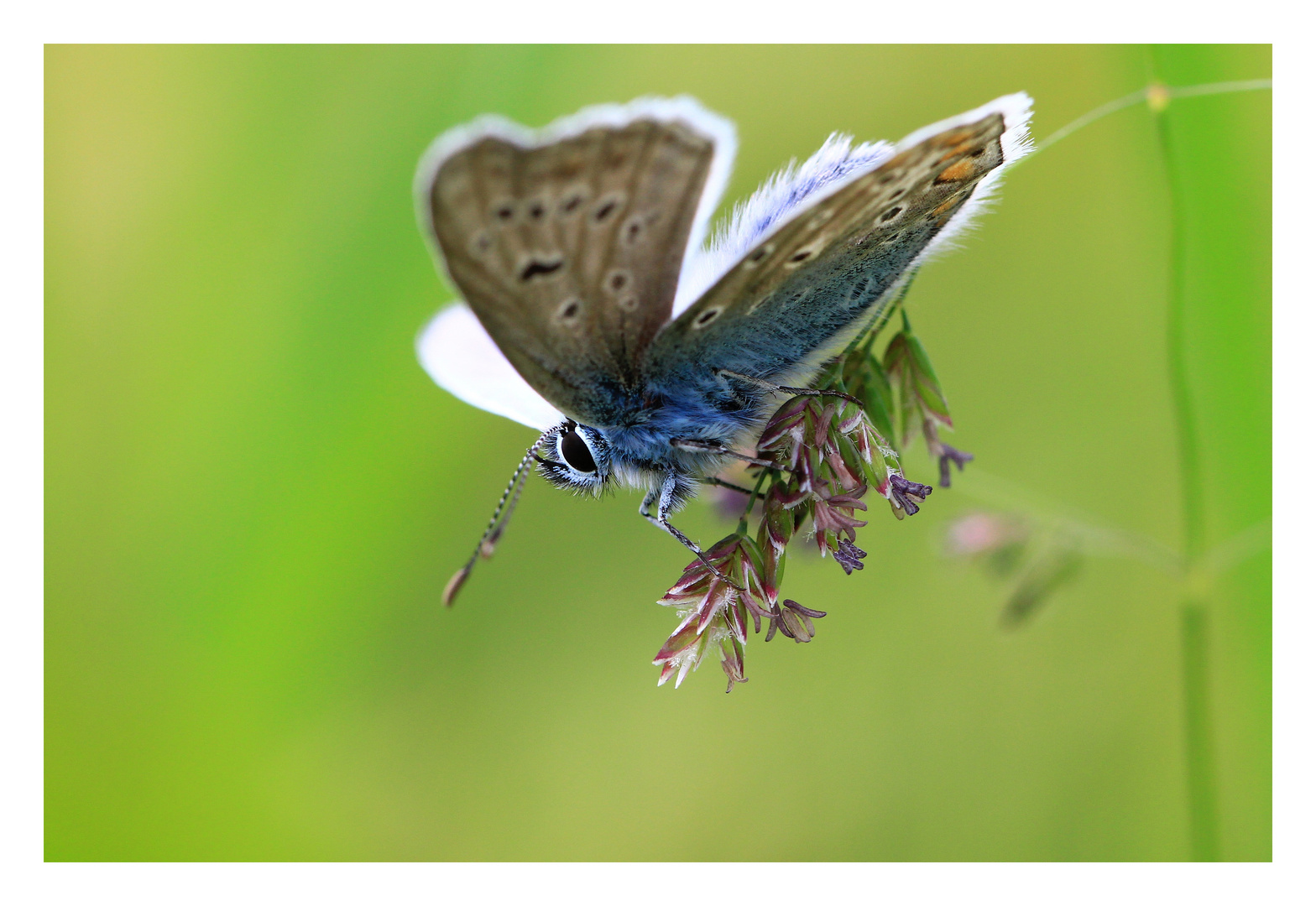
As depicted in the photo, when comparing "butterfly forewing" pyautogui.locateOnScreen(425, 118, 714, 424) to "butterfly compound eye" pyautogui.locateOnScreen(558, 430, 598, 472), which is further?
"butterfly compound eye" pyautogui.locateOnScreen(558, 430, 598, 472)

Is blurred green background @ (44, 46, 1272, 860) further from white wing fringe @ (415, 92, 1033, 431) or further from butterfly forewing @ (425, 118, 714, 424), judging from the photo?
butterfly forewing @ (425, 118, 714, 424)

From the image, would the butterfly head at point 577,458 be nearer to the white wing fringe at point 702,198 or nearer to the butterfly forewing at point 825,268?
the white wing fringe at point 702,198

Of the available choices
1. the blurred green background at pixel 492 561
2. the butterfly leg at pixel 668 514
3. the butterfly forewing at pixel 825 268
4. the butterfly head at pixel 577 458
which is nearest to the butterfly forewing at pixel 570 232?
the butterfly forewing at pixel 825 268

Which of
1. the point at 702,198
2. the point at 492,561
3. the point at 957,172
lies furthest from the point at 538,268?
the point at 492,561

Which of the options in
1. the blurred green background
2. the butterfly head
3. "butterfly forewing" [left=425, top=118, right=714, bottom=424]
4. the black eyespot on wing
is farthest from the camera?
the blurred green background

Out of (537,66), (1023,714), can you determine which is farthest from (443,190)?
(1023,714)

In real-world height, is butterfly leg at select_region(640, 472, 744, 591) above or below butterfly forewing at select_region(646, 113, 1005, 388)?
below

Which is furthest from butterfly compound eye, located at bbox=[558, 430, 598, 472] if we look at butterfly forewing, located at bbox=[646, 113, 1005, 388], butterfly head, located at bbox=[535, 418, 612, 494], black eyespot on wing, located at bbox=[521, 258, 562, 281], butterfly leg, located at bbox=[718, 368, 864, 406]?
black eyespot on wing, located at bbox=[521, 258, 562, 281]
